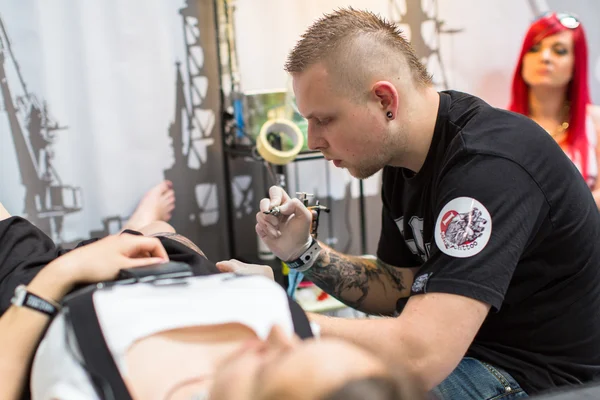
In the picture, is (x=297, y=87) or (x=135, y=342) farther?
(x=297, y=87)

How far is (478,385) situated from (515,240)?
0.30m

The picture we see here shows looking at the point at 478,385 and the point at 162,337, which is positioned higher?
the point at 162,337

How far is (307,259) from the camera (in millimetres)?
1343

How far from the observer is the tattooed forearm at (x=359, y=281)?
1378mm

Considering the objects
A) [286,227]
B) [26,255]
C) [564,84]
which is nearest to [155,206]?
[286,227]

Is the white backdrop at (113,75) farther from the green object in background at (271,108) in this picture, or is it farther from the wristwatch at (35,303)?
the wristwatch at (35,303)

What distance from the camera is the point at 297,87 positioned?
1.23 m

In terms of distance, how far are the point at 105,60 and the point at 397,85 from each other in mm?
1146

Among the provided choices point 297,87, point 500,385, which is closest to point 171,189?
point 297,87

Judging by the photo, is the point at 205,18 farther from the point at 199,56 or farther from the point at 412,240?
the point at 412,240

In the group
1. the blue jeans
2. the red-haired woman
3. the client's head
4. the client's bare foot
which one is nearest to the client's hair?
the client's head

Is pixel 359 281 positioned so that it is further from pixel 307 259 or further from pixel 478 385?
pixel 478 385

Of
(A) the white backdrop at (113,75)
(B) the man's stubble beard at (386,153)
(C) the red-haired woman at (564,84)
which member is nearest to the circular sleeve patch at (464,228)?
(B) the man's stubble beard at (386,153)

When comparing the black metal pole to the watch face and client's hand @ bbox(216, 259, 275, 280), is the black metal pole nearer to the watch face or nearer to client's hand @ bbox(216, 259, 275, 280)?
client's hand @ bbox(216, 259, 275, 280)
